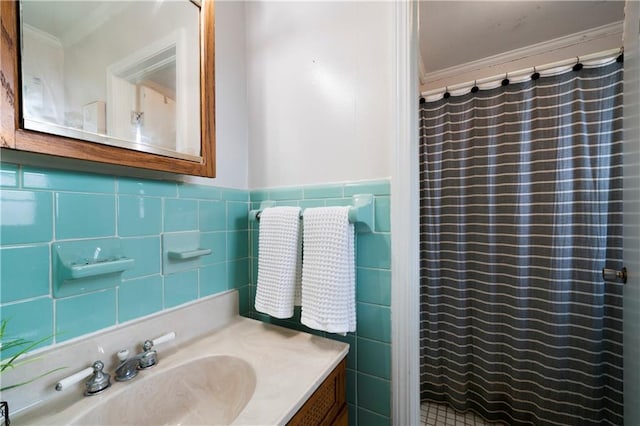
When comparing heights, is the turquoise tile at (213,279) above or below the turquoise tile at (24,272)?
below

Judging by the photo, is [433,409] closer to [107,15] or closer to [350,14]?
[350,14]

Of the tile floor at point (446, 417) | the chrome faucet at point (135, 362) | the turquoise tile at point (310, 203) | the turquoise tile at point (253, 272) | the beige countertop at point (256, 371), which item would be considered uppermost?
the turquoise tile at point (310, 203)

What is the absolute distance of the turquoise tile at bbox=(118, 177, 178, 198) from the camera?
0.63 m

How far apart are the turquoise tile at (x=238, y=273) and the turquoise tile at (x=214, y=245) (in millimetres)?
53

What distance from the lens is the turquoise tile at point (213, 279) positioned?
32.0 inches

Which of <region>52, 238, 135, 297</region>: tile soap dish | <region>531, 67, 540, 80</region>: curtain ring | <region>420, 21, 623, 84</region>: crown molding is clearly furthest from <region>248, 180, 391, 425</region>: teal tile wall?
<region>420, 21, 623, 84</region>: crown molding

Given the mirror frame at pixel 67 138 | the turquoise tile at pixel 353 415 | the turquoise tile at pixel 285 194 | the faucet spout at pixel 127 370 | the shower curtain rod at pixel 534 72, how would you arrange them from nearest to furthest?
1. the mirror frame at pixel 67 138
2. the faucet spout at pixel 127 370
3. the turquoise tile at pixel 353 415
4. the turquoise tile at pixel 285 194
5. the shower curtain rod at pixel 534 72

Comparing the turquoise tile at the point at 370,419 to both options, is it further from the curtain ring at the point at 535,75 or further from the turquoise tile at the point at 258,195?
the curtain ring at the point at 535,75

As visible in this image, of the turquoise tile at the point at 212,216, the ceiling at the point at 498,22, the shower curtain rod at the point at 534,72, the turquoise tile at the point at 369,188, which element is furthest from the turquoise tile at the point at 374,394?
the ceiling at the point at 498,22

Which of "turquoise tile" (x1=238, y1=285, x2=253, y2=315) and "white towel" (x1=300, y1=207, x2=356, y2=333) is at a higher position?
"white towel" (x1=300, y1=207, x2=356, y2=333)

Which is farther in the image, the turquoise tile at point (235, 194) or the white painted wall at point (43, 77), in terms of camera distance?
the turquoise tile at point (235, 194)

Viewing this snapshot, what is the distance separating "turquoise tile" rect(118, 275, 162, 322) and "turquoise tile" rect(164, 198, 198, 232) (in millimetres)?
150

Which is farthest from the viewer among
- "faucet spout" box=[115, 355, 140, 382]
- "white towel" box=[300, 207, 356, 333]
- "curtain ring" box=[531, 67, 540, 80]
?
"curtain ring" box=[531, 67, 540, 80]

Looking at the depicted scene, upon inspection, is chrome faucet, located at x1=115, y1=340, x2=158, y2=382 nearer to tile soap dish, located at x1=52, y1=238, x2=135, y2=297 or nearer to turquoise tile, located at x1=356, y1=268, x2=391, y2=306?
tile soap dish, located at x1=52, y1=238, x2=135, y2=297
